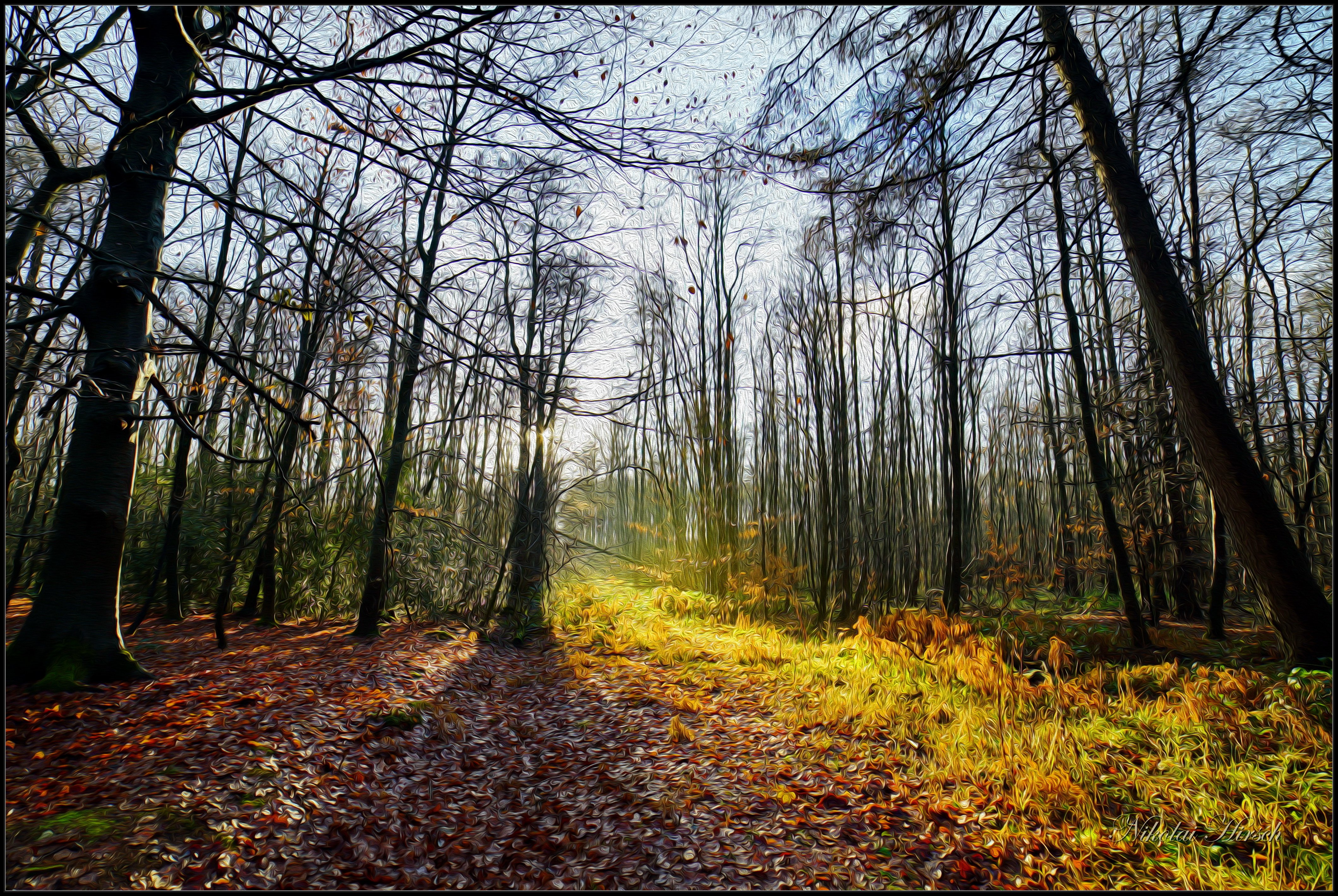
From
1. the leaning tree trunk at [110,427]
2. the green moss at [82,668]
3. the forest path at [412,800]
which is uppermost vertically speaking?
the leaning tree trunk at [110,427]

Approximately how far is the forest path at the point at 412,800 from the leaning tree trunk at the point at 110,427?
1.01ft

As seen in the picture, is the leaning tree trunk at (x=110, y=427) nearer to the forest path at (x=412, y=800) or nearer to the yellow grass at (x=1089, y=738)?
the forest path at (x=412, y=800)

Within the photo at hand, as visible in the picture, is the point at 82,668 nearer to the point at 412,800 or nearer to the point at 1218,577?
the point at 412,800

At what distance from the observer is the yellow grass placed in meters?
2.48

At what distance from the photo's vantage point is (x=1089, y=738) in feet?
11.2

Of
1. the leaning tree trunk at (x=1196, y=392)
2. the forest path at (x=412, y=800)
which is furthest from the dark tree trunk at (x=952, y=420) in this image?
the forest path at (x=412, y=800)

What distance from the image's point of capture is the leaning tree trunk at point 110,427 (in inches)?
128

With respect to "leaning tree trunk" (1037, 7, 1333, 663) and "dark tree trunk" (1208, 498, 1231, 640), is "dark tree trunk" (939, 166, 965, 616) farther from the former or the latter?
"leaning tree trunk" (1037, 7, 1333, 663)

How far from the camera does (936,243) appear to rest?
7039 mm

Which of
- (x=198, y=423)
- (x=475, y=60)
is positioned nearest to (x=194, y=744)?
(x=475, y=60)

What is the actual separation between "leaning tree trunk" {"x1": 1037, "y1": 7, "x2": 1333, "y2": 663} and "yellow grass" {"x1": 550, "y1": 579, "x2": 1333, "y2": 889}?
1.50 feet

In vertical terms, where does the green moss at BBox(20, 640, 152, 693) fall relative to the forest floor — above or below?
above

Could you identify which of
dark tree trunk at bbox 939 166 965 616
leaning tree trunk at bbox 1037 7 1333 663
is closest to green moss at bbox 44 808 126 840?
leaning tree trunk at bbox 1037 7 1333 663

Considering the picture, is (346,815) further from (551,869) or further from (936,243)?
(936,243)
